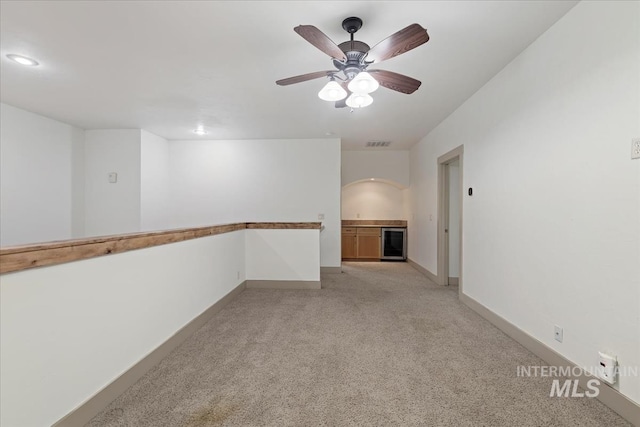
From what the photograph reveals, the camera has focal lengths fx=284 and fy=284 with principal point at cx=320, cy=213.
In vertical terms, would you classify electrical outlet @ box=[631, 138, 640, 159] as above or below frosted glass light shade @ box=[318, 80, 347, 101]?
below

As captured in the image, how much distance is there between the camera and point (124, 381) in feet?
6.20

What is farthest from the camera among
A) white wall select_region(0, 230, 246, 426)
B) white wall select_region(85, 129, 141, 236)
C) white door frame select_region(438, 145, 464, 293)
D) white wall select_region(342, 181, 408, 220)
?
white wall select_region(342, 181, 408, 220)

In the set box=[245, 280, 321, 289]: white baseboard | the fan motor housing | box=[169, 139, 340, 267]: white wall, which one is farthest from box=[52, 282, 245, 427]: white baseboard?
box=[169, 139, 340, 267]: white wall

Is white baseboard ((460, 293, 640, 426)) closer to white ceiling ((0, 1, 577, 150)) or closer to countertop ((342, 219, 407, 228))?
white ceiling ((0, 1, 577, 150))

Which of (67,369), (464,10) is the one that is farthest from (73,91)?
(464,10)

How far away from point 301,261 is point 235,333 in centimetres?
173

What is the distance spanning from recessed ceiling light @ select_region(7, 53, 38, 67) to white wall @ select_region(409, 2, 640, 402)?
4.51 m

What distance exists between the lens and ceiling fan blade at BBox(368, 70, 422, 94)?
7.38ft

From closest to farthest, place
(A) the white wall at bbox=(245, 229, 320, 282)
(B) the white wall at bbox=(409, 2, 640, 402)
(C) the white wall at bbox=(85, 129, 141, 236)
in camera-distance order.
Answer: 1. (B) the white wall at bbox=(409, 2, 640, 402)
2. (A) the white wall at bbox=(245, 229, 320, 282)
3. (C) the white wall at bbox=(85, 129, 141, 236)

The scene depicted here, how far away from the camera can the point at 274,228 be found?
14.3ft

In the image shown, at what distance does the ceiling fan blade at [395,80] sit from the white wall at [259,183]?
10.4ft

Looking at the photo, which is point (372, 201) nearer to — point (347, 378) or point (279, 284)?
point (279, 284)

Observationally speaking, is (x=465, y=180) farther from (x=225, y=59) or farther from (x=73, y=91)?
(x=73, y=91)

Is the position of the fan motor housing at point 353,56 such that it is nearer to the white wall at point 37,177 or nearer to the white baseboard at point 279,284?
the white baseboard at point 279,284
